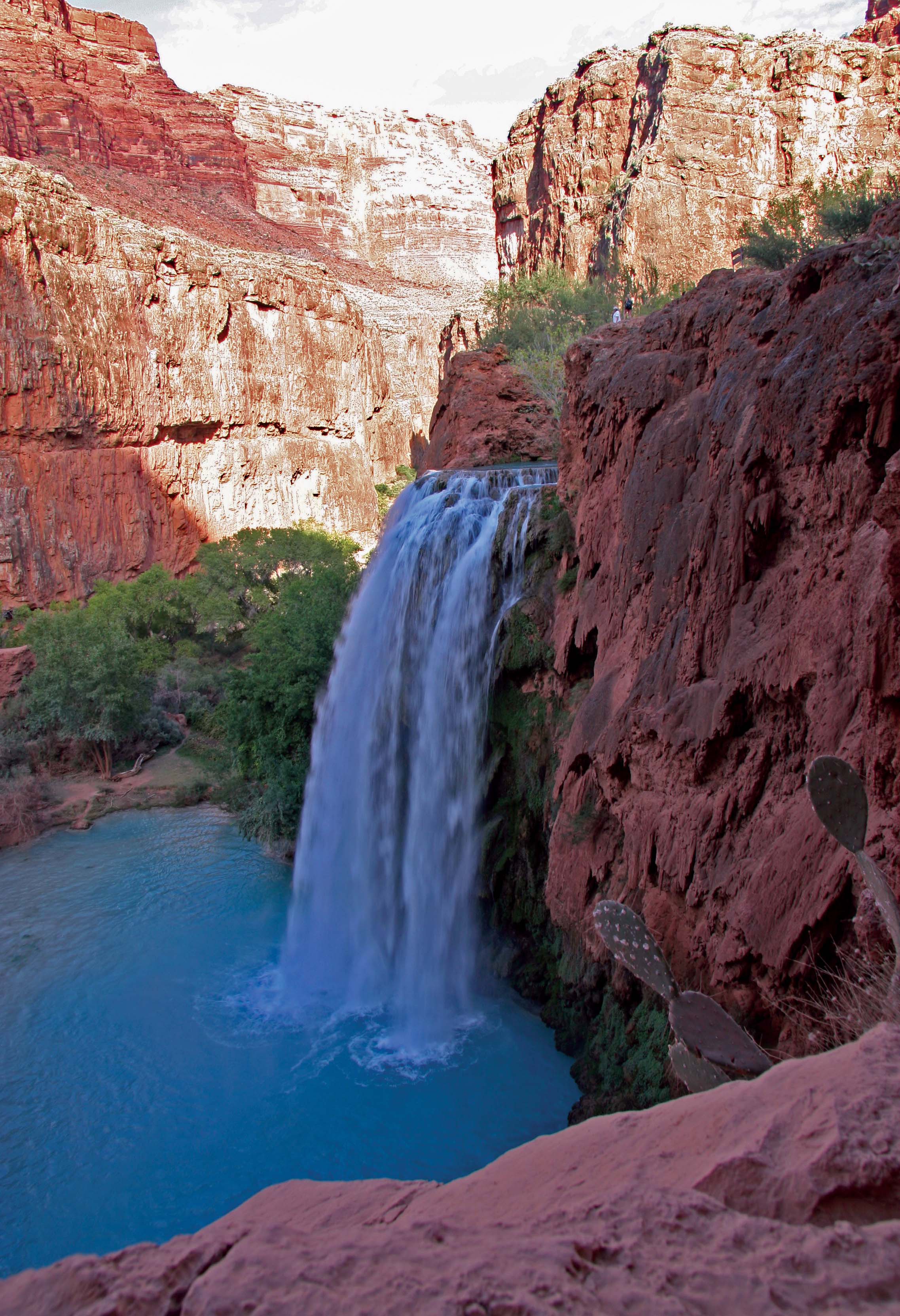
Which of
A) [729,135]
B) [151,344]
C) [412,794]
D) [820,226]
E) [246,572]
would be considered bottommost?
[412,794]

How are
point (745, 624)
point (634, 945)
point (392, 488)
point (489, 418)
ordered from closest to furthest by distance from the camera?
1. point (634, 945)
2. point (745, 624)
3. point (489, 418)
4. point (392, 488)

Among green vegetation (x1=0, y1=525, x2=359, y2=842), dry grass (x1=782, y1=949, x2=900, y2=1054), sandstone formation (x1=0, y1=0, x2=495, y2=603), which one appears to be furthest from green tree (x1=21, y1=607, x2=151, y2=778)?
dry grass (x1=782, y1=949, x2=900, y2=1054)

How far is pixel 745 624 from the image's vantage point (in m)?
5.44

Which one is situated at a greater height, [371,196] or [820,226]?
[371,196]

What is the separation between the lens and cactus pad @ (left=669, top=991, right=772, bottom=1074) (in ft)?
13.2

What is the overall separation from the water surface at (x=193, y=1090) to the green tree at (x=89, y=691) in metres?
7.49

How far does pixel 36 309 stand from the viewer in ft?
100

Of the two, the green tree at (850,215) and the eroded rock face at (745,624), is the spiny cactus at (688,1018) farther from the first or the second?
the green tree at (850,215)

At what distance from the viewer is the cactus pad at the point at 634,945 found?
4492 millimetres

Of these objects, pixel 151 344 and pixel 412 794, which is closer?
pixel 412 794

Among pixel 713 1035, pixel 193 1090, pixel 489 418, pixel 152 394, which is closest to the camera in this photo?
pixel 713 1035

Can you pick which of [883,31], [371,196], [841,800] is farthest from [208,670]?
[371,196]

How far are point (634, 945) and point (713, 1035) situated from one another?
2.06 ft

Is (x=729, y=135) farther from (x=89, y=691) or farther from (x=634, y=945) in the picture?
(x=634, y=945)
